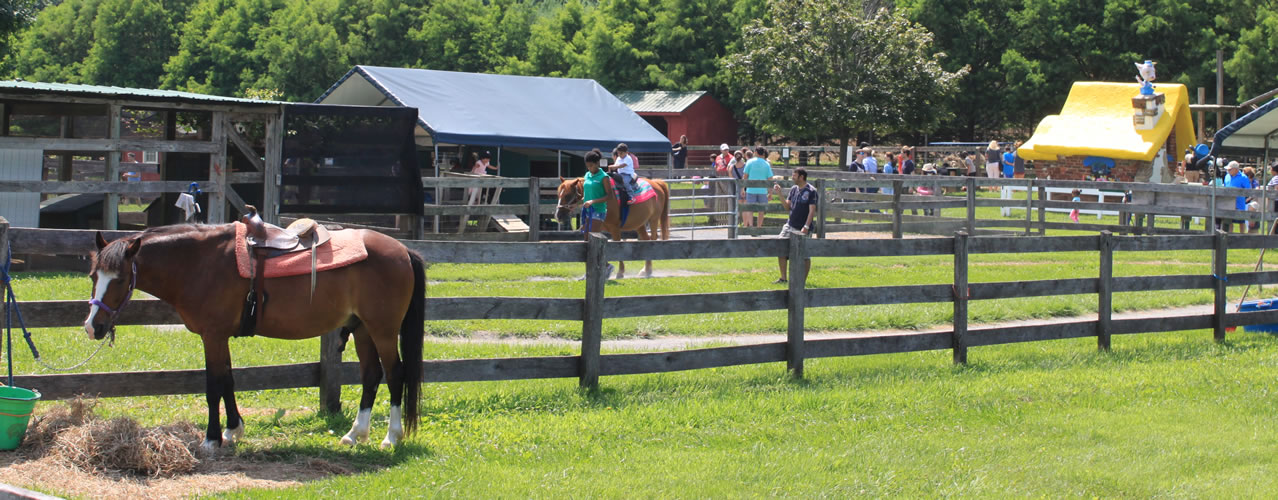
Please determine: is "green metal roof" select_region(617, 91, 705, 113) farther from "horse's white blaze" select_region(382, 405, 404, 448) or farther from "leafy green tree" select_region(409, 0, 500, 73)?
"horse's white blaze" select_region(382, 405, 404, 448)

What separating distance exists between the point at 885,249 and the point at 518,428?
158 inches

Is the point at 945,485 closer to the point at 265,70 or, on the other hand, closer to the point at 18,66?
the point at 265,70

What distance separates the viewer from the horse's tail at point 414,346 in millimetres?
7008

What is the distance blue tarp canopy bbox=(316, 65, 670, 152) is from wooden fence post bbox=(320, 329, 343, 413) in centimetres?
1482

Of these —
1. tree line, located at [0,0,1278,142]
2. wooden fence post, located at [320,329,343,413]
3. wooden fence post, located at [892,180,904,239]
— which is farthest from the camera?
tree line, located at [0,0,1278,142]

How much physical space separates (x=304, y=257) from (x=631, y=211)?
994 cm

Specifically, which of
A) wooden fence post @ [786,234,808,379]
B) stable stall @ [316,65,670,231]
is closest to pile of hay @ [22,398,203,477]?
wooden fence post @ [786,234,808,379]

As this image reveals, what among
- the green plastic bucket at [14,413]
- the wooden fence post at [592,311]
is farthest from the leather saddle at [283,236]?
the wooden fence post at [592,311]

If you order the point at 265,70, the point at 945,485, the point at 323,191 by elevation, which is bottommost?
the point at 945,485

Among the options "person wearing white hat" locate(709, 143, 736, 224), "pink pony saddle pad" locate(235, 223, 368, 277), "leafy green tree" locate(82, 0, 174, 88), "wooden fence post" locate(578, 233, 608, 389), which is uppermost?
"leafy green tree" locate(82, 0, 174, 88)

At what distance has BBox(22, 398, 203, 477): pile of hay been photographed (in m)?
6.11

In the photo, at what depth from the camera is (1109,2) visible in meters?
49.0

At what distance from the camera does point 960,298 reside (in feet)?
32.7

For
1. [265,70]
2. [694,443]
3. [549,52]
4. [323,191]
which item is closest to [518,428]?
[694,443]
